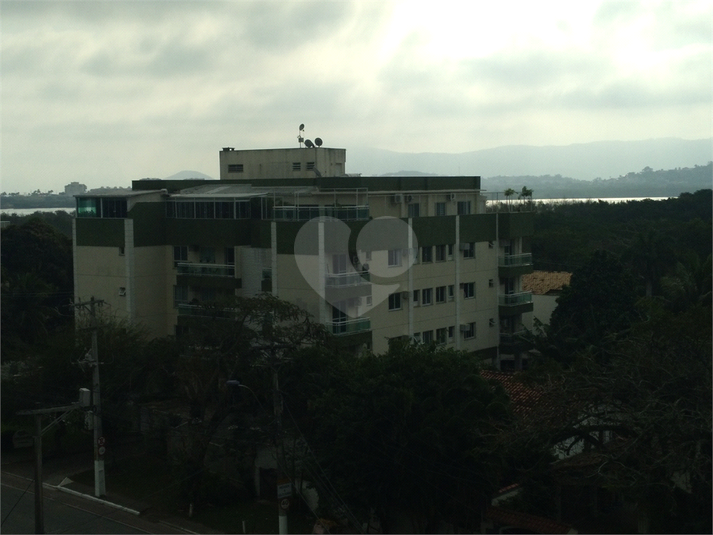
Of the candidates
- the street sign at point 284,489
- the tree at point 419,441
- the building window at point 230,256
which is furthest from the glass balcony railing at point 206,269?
the street sign at point 284,489

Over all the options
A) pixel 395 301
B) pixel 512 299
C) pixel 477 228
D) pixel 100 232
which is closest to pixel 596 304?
pixel 512 299

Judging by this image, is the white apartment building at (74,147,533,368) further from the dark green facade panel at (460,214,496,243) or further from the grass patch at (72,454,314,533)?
the grass patch at (72,454,314,533)

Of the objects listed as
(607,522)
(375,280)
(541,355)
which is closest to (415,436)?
(607,522)

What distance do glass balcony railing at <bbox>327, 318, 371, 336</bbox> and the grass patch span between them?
20.8 ft

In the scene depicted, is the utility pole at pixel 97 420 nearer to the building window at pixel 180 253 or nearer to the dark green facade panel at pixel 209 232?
the dark green facade panel at pixel 209 232

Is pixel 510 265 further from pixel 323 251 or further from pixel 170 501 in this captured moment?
pixel 170 501

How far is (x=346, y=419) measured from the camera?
17766mm

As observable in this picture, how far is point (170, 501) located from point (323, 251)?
8839 millimetres

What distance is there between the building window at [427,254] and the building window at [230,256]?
6533mm

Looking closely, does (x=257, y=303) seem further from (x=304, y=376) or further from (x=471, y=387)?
(x=471, y=387)

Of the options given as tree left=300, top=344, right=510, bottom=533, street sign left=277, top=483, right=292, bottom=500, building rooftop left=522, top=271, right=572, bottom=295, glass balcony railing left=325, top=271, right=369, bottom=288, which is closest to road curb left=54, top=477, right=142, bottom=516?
tree left=300, top=344, right=510, bottom=533

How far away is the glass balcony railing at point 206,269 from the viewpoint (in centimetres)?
2928

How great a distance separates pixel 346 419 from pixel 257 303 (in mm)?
5090

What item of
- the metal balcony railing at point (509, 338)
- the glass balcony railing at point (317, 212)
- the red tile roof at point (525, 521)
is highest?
the glass balcony railing at point (317, 212)
